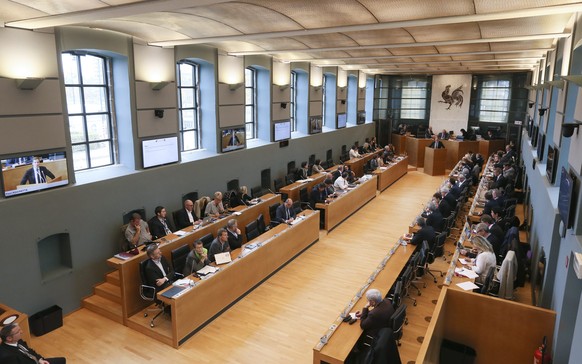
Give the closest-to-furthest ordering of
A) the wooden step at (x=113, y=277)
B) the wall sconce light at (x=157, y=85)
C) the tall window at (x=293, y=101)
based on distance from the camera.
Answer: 1. the wooden step at (x=113, y=277)
2. the wall sconce light at (x=157, y=85)
3. the tall window at (x=293, y=101)

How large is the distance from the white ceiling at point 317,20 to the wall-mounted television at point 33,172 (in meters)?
2.13

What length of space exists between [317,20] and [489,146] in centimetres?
1686

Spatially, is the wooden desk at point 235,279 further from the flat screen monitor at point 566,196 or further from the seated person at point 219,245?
the flat screen monitor at point 566,196

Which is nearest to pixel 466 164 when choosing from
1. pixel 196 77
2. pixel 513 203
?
pixel 513 203

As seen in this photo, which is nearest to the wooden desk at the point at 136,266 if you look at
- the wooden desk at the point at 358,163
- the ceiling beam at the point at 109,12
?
the ceiling beam at the point at 109,12

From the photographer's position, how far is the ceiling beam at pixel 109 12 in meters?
4.96

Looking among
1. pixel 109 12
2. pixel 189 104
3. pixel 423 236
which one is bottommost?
pixel 423 236

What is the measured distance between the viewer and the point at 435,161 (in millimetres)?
19312

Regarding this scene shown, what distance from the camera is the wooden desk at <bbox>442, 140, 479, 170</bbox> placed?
20484 millimetres

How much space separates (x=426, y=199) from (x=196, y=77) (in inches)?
365

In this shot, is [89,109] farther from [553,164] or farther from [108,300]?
[553,164]

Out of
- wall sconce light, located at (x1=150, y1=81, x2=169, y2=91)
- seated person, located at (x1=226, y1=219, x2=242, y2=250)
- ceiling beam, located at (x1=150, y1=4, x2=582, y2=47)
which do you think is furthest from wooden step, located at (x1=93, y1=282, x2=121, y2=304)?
ceiling beam, located at (x1=150, y1=4, x2=582, y2=47)

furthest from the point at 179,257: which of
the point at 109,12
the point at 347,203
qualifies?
the point at 347,203

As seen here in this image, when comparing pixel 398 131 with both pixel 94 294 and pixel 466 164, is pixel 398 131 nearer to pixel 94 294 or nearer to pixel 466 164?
pixel 466 164
